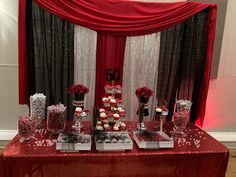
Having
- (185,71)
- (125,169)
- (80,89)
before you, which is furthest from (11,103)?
(185,71)

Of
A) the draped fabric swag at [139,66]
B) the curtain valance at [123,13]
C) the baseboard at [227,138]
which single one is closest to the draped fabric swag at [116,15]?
the curtain valance at [123,13]

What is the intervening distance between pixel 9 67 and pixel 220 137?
9.29 feet

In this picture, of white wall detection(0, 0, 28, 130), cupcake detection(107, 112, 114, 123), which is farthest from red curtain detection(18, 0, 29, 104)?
cupcake detection(107, 112, 114, 123)

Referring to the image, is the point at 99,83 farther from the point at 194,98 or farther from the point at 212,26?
the point at 212,26

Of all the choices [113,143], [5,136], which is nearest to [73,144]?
[113,143]

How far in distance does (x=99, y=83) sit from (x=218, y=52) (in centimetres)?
155

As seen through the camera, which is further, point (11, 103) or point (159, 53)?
point (11, 103)

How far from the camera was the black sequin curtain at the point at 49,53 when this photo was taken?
8.13 feet

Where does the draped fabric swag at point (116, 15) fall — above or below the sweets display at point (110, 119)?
above

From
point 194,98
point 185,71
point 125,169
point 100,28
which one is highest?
point 100,28

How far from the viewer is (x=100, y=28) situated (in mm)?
2441

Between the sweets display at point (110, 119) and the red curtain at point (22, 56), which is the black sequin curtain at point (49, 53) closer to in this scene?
the red curtain at point (22, 56)

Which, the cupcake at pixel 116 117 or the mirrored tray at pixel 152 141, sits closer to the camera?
the mirrored tray at pixel 152 141

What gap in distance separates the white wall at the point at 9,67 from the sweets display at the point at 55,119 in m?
1.18
